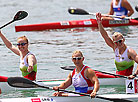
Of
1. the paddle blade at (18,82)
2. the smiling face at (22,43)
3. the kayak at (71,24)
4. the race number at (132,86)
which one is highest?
the kayak at (71,24)

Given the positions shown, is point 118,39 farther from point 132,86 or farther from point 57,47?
point 57,47

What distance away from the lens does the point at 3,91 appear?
11.3 meters

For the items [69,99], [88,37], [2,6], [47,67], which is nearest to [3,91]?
[69,99]

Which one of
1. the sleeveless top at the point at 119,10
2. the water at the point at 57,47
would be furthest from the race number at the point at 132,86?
the sleeveless top at the point at 119,10

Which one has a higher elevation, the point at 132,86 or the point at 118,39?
the point at 118,39

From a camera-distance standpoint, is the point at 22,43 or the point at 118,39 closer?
the point at 22,43

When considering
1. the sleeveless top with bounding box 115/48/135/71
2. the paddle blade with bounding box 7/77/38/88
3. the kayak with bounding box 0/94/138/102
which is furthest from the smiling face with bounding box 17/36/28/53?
the sleeveless top with bounding box 115/48/135/71

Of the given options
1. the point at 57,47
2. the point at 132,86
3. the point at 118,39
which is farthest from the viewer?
the point at 57,47

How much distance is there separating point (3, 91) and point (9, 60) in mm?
4389

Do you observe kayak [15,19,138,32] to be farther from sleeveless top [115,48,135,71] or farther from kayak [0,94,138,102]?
kayak [0,94,138,102]

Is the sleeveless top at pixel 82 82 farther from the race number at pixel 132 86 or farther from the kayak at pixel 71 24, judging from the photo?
the kayak at pixel 71 24

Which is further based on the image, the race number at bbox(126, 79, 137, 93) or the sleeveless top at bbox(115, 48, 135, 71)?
the sleeveless top at bbox(115, 48, 135, 71)

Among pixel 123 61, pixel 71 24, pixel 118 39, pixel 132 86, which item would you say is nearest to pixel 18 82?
pixel 132 86

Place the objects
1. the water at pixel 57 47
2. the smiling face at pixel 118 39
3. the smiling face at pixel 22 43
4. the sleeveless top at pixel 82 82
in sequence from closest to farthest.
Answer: the sleeveless top at pixel 82 82
the smiling face at pixel 22 43
the smiling face at pixel 118 39
the water at pixel 57 47
